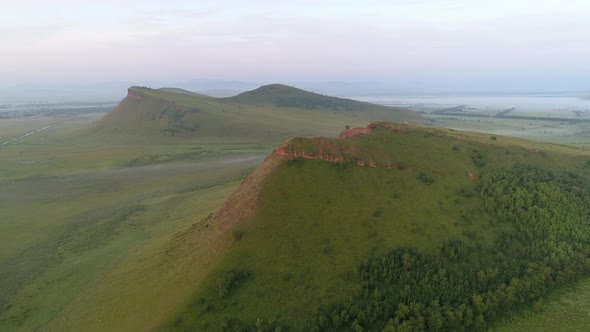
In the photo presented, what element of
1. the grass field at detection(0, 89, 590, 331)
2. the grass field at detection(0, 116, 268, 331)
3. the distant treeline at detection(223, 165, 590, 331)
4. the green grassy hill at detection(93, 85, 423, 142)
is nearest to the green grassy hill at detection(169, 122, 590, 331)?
the distant treeline at detection(223, 165, 590, 331)

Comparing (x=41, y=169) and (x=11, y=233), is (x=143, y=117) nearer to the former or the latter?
(x=41, y=169)

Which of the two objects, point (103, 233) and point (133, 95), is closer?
point (103, 233)

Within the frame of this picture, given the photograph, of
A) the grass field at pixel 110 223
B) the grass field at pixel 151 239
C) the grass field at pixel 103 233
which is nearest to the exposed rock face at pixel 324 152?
the grass field at pixel 151 239

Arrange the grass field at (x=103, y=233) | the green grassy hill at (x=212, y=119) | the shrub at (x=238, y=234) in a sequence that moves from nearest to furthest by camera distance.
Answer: the grass field at (x=103, y=233) → the shrub at (x=238, y=234) → the green grassy hill at (x=212, y=119)

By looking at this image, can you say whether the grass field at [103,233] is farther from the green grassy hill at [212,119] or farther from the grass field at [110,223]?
the green grassy hill at [212,119]

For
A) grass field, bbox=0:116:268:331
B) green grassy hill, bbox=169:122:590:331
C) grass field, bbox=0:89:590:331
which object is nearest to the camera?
green grassy hill, bbox=169:122:590:331

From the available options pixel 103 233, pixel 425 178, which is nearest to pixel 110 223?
pixel 103 233

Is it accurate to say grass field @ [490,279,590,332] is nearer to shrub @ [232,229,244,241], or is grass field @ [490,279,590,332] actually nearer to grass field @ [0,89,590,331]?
grass field @ [0,89,590,331]

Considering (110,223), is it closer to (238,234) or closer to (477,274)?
(238,234)

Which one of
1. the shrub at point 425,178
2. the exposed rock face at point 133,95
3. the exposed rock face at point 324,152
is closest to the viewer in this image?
the shrub at point 425,178
